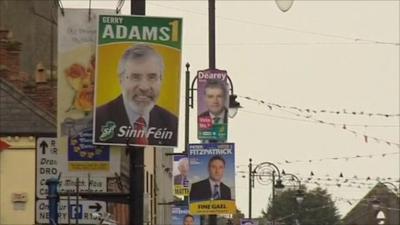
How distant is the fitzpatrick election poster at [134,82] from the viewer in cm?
1069

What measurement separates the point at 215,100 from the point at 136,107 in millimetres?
9005

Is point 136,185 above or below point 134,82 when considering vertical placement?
below

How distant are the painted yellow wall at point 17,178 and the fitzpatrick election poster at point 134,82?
12.6m

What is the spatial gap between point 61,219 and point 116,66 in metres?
1.80

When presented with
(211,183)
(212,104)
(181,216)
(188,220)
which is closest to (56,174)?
(211,183)

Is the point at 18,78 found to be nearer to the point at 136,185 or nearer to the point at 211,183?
the point at 211,183

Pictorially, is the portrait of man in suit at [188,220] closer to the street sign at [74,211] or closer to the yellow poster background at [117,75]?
the street sign at [74,211]

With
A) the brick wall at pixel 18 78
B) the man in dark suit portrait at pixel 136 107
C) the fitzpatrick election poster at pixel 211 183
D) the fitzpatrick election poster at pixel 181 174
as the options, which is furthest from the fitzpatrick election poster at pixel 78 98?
the fitzpatrick election poster at pixel 181 174

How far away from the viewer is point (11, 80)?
2536cm

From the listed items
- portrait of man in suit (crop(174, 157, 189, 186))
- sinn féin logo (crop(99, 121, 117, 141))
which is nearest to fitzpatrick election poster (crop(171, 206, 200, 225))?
portrait of man in suit (crop(174, 157, 189, 186))

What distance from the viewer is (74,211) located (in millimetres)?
10922

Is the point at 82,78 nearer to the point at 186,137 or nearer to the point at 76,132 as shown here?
the point at 76,132

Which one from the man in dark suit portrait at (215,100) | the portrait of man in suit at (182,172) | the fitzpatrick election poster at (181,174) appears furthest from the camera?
the fitzpatrick election poster at (181,174)

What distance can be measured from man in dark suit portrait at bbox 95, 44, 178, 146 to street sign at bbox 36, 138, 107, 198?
0.52m
